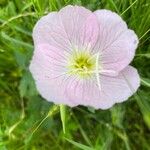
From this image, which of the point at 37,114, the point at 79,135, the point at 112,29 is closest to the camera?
the point at 112,29

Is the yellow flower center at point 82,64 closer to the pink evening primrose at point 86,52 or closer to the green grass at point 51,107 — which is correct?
the pink evening primrose at point 86,52

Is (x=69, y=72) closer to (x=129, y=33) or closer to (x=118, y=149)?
(x=129, y=33)

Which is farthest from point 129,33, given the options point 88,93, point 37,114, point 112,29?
point 37,114

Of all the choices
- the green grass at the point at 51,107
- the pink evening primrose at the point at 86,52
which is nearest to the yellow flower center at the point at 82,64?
the pink evening primrose at the point at 86,52

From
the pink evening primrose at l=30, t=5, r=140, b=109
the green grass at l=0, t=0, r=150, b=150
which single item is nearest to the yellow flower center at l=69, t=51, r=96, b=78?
the pink evening primrose at l=30, t=5, r=140, b=109

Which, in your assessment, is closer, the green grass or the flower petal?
the flower petal

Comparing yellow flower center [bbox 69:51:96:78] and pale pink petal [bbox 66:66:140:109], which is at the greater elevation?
yellow flower center [bbox 69:51:96:78]

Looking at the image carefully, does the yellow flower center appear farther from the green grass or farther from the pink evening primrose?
the green grass

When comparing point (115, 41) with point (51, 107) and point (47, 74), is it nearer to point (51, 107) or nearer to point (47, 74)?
point (47, 74)
